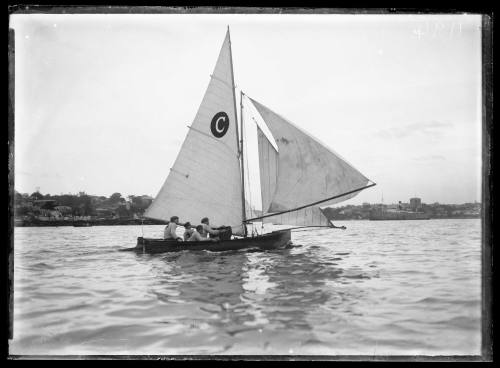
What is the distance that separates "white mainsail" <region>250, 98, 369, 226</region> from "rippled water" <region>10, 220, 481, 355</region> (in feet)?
12.3

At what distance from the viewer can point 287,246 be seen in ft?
49.6

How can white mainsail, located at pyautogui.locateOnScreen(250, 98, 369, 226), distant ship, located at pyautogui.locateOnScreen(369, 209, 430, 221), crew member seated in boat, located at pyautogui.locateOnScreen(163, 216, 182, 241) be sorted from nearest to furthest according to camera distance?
distant ship, located at pyautogui.locateOnScreen(369, 209, 430, 221)
white mainsail, located at pyautogui.locateOnScreen(250, 98, 369, 226)
crew member seated in boat, located at pyautogui.locateOnScreen(163, 216, 182, 241)

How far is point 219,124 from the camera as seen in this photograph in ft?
45.8

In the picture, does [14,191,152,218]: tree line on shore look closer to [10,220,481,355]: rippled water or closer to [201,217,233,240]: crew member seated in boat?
[10,220,481,355]: rippled water

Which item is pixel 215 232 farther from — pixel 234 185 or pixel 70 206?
pixel 70 206

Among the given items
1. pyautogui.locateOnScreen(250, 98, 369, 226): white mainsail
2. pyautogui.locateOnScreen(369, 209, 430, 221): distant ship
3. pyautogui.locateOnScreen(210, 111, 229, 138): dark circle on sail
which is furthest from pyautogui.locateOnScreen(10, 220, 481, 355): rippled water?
pyautogui.locateOnScreen(210, 111, 229, 138): dark circle on sail

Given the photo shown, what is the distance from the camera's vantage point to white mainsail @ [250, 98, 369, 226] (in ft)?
39.0

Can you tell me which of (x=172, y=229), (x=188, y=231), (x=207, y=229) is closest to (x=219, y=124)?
(x=207, y=229)

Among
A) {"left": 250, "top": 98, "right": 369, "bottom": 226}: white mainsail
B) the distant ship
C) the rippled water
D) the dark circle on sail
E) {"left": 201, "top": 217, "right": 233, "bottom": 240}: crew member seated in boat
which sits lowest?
the rippled water

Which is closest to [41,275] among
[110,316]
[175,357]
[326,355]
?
[110,316]

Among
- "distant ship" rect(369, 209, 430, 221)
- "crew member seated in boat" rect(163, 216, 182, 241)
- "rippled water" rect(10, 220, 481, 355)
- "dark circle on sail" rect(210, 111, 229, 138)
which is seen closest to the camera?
"rippled water" rect(10, 220, 481, 355)

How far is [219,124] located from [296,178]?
296 cm

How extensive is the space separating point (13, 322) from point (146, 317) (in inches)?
85.1

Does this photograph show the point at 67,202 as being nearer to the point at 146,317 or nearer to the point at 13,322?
the point at 13,322
